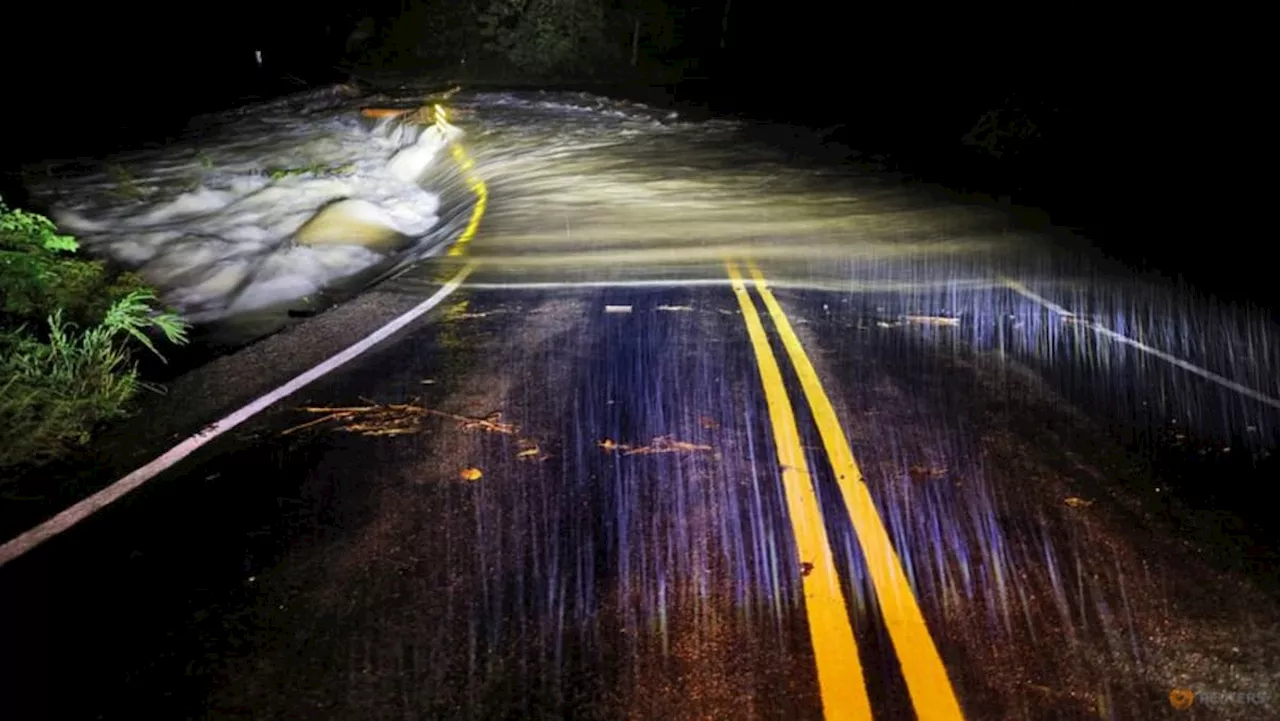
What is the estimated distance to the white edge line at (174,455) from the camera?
4320mm

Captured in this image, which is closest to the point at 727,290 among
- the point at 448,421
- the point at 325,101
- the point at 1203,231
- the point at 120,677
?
the point at 448,421

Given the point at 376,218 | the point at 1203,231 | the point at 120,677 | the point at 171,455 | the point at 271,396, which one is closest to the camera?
the point at 120,677

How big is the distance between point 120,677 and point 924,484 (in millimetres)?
3917

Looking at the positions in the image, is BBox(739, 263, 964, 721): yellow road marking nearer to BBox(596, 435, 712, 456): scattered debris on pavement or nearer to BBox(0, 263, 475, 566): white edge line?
BBox(596, 435, 712, 456): scattered debris on pavement

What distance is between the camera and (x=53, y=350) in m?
6.28

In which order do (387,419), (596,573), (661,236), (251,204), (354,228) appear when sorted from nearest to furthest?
(596,573) < (387,419) < (661,236) < (354,228) < (251,204)

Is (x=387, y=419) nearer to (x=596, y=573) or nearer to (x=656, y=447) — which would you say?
(x=656, y=447)

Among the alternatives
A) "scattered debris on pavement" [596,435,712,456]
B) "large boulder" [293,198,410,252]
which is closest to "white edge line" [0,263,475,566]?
"scattered debris on pavement" [596,435,712,456]

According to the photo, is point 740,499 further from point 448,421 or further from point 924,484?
point 448,421

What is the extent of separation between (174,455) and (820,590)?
3.94 m

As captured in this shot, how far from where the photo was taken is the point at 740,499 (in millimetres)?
4629

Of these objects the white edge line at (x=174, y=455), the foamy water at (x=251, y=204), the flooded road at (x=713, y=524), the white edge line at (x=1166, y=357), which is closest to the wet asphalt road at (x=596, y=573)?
the flooded road at (x=713, y=524)

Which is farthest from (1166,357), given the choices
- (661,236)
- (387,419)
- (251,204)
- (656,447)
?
(251,204)

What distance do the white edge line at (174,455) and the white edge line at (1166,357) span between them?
20.4 feet
